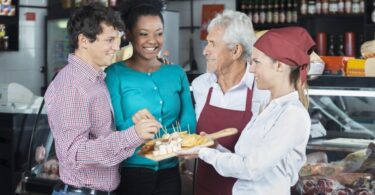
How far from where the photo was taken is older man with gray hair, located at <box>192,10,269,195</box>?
246cm

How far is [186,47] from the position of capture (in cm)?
754

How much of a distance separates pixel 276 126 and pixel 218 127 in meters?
0.60

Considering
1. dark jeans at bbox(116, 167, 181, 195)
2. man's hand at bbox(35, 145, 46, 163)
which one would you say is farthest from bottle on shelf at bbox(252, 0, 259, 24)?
dark jeans at bbox(116, 167, 181, 195)

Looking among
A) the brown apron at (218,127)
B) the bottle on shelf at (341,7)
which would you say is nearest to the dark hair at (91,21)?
the brown apron at (218,127)

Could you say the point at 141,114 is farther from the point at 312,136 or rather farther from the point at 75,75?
the point at 312,136

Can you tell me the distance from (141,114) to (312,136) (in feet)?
4.32

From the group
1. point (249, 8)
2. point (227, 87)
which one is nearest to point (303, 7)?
point (249, 8)

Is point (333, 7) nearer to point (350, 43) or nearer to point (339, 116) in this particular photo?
point (350, 43)

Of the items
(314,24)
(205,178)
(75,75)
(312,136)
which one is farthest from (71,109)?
(314,24)

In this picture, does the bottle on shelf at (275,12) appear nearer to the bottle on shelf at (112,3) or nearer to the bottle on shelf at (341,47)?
the bottle on shelf at (341,47)

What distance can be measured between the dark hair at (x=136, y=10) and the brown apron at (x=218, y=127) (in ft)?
1.38

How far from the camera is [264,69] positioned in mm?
1989

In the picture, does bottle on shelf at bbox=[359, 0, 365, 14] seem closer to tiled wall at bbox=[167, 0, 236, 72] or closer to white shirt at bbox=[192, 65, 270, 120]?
tiled wall at bbox=[167, 0, 236, 72]

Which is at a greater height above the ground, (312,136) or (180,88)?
(180,88)
